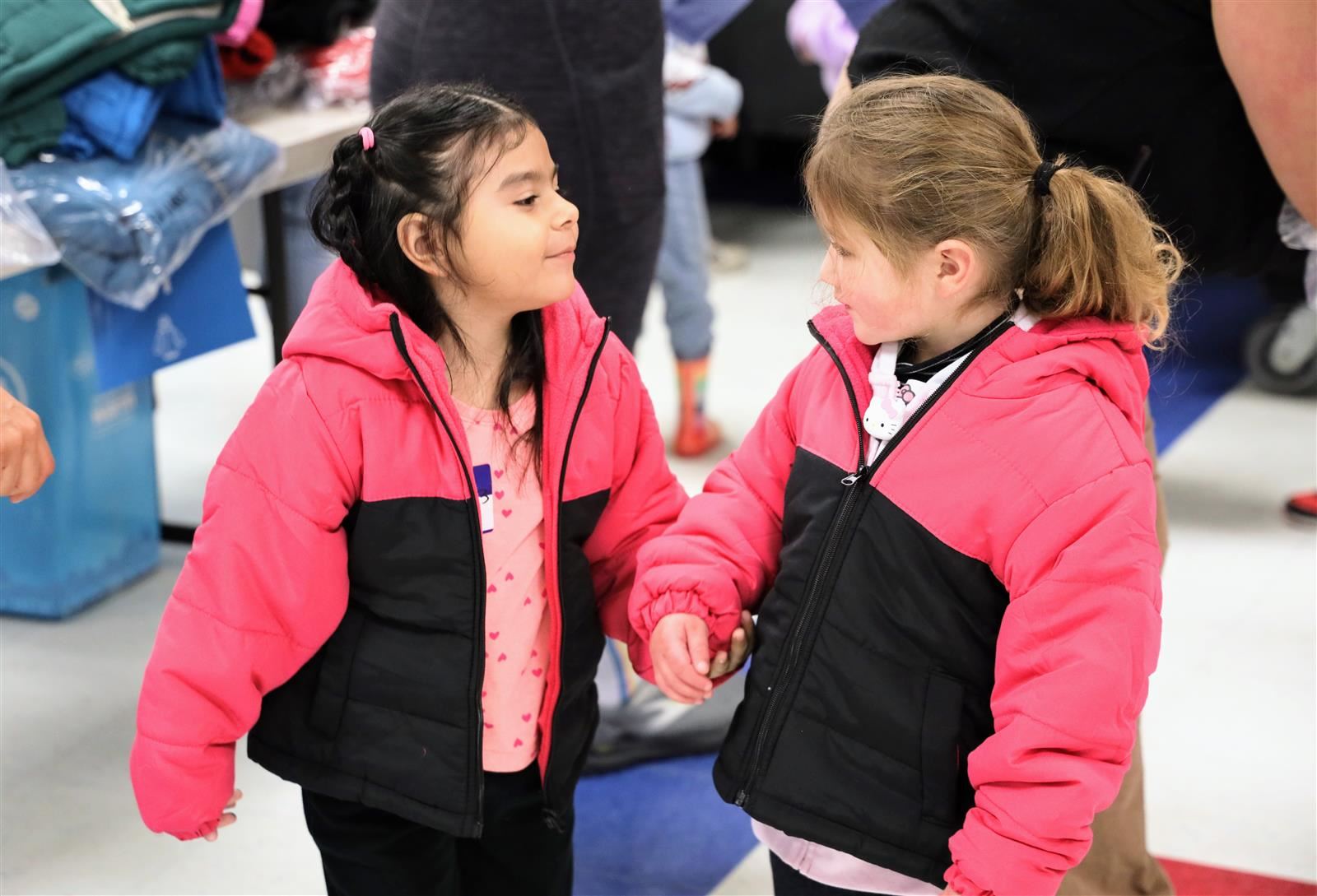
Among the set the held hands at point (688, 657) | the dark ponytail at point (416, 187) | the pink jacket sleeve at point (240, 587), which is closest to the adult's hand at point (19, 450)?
the pink jacket sleeve at point (240, 587)

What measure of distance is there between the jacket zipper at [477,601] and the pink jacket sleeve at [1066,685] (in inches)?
18.3

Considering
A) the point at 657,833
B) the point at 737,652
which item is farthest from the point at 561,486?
the point at 657,833

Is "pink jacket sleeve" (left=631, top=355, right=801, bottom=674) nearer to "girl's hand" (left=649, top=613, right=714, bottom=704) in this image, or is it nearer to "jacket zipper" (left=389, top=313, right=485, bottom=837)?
"girl's hand" (left=649, top=613, right=714, bottom=704)

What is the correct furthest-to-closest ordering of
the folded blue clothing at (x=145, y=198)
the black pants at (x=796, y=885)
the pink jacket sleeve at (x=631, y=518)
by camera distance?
the folded blue clothing at (x=145, y=198) < the pink jacket sleeve at (x=631, y=518) < the black pants at (x=796, y=885)

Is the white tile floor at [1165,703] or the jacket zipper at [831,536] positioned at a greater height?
the jacket zipper at [831,536]

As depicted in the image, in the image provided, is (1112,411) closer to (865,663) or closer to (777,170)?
(865,663)

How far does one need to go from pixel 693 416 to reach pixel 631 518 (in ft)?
6.55

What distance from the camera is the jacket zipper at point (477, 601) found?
1.34 m

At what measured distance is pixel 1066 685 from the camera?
3.86 feet

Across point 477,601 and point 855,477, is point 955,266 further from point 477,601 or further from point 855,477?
point 477,601

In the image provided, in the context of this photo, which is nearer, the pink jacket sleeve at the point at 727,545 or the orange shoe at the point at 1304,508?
the pink jacket sleeve at the point at 727,545

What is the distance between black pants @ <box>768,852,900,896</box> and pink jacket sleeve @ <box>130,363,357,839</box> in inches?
20.1

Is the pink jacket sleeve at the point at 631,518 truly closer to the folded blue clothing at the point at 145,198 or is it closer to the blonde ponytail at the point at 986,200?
the blonde ponytail at the point at 986,200

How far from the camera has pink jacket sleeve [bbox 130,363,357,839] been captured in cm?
134
